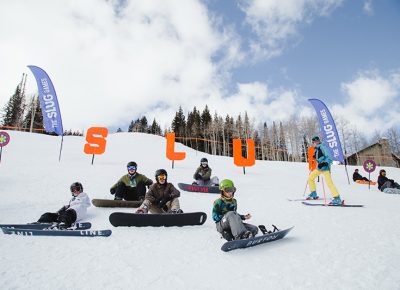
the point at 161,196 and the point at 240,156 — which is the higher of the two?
the point at 240,156

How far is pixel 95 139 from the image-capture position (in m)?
13.6

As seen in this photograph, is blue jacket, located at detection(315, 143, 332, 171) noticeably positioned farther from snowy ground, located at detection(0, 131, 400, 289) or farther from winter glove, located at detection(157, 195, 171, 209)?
winter glove, located at detection(157, 195, 171, 209)

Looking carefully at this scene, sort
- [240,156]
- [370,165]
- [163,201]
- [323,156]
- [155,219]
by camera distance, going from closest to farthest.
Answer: [155,219], [163,201], [323,156], [370,165], [240,156]

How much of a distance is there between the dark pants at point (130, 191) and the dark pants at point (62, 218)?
184cm

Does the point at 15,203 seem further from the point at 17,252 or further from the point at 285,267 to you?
the point at 285,267

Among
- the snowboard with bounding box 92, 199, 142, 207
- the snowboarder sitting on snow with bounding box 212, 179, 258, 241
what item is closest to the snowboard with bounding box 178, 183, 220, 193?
the snowboard with bounding box 92, 199, 142, 207

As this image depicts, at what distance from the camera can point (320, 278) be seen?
2.68m

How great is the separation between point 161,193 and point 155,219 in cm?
86

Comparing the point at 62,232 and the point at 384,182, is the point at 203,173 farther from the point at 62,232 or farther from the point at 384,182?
the point at 384,182

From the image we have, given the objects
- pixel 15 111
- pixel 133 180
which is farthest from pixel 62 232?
pixel 15 111

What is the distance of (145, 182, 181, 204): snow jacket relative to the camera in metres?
5.43

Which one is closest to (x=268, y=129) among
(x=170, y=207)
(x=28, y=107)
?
(x=28, y=107)

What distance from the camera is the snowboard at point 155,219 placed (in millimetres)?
4559

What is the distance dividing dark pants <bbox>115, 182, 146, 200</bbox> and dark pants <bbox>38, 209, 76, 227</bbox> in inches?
72.6
